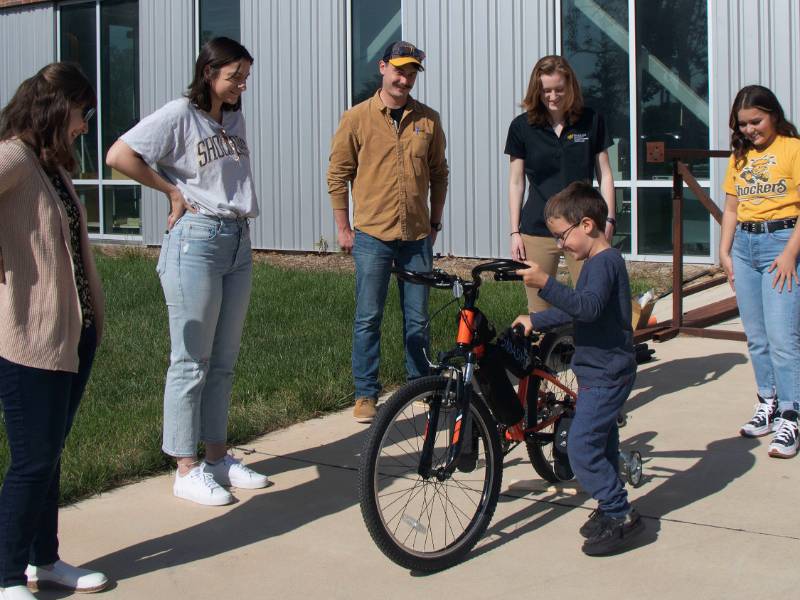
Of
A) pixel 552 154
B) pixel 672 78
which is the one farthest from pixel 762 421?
pixel 672 78

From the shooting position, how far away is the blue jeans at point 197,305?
4676 mm

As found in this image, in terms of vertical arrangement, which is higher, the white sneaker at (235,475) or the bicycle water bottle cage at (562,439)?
the bicycle water bottle cage at (562,439)

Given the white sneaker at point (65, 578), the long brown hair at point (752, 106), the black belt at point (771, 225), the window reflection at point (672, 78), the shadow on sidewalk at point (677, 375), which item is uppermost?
the window reflection at point (672, 78)

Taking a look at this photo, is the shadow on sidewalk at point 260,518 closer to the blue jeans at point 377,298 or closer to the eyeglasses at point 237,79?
the blue jeans at point 377,298

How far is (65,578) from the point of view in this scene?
3891 millimetres

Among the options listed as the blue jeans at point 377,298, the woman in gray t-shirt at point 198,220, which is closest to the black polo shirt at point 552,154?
the blue jeans at point 377,298

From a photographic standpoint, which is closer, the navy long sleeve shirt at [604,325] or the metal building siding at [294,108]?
the navy long sleeve shirt at [604,325]

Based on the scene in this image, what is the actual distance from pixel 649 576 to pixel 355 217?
9.47 feet

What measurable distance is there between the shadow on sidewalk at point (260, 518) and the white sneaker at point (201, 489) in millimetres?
63

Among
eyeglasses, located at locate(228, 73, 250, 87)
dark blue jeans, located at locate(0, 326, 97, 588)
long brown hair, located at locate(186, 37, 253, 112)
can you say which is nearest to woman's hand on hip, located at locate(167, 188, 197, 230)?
long brown hair, located at locate(186, 37, 253, 112)

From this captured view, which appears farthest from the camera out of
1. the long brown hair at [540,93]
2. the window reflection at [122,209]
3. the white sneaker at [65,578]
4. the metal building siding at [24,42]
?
the metal building siding at [24,42]

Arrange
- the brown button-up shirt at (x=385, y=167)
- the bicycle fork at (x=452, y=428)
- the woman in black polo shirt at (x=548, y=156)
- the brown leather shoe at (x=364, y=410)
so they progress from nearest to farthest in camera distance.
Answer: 1. the bicycle fork at (x=452, y=428)
2. the woman in black polo shirt at (x=548, y=156)
3. the brown button-up shirt at (x=385, y=167)
4. the brown leather shoe at (x=364, y=410)

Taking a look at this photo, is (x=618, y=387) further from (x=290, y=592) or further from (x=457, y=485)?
(x=290, y=592)

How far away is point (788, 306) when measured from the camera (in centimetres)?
534
